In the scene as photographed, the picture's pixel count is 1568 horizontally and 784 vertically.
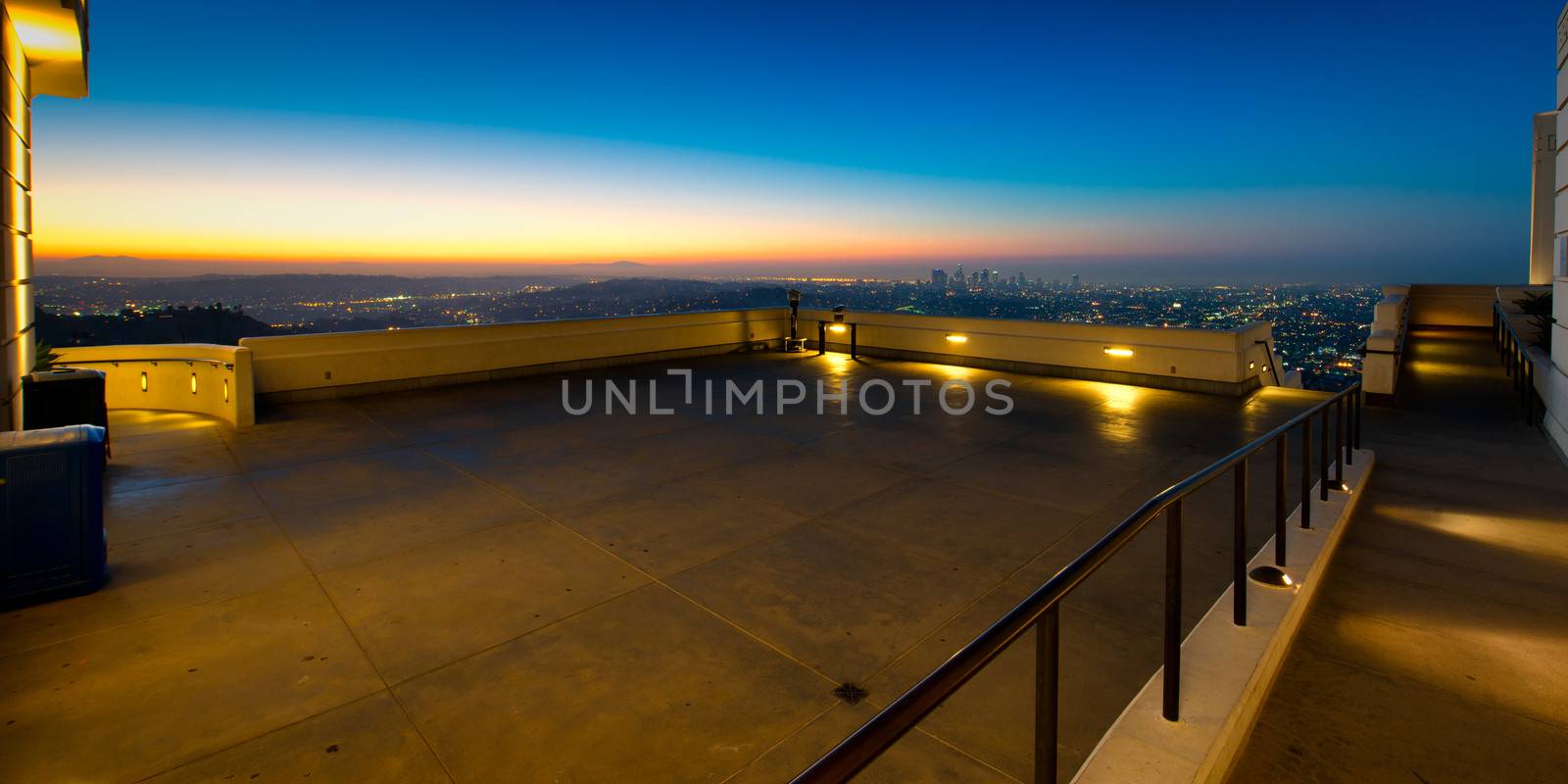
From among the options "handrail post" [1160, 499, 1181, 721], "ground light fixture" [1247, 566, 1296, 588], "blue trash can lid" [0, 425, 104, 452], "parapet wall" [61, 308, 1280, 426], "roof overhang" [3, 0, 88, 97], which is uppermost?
"roof overhang" [3, 0, 88, 97]

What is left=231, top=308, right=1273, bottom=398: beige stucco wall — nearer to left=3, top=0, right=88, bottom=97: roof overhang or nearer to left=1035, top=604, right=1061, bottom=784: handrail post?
left=3, top=0, right=88, bottom=97: roof overhang

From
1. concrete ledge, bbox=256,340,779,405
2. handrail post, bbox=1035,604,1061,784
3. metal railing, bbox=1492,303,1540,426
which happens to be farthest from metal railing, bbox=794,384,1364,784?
concrete ledge, bbox=256,340,779,405

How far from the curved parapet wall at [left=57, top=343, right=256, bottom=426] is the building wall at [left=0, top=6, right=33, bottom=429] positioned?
1.52 meters

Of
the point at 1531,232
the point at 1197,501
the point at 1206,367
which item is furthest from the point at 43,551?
the point at 1531,232

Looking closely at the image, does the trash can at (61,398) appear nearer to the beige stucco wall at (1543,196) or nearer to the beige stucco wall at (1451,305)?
the beige stucco wall at (1451,305)

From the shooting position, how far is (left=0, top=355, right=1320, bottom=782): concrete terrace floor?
2.84 m

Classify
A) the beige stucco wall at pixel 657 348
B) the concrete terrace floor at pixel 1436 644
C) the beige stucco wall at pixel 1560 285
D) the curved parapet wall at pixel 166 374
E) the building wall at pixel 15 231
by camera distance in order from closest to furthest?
the concrete terrace floor at pixel 1436 644 → the building wall at pixel 15 231 → the beige stucco wall at pixel 1560 285 → the curved parapet wall at pixel 166 374 → the beige stucco wall at pixel 657 348

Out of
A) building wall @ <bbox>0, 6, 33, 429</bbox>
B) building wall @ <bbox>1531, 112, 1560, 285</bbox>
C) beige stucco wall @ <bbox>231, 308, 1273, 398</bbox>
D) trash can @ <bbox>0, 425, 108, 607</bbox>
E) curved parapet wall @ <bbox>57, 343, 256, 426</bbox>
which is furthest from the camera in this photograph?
building wall @ <bbox>1531, 112, 1560, 285</bbox>

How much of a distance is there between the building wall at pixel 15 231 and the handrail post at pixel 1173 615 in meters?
8.79

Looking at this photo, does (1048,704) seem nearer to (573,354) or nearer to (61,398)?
(61,398)

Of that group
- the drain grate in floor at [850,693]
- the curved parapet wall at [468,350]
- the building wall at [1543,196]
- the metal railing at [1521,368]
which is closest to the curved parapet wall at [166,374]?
the curved parapet wall at [468,350]

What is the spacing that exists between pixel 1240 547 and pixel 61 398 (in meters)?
9.35

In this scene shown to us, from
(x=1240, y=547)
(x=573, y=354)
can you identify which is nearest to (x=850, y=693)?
(x=1240, y=547)

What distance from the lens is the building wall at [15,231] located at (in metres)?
6.43
